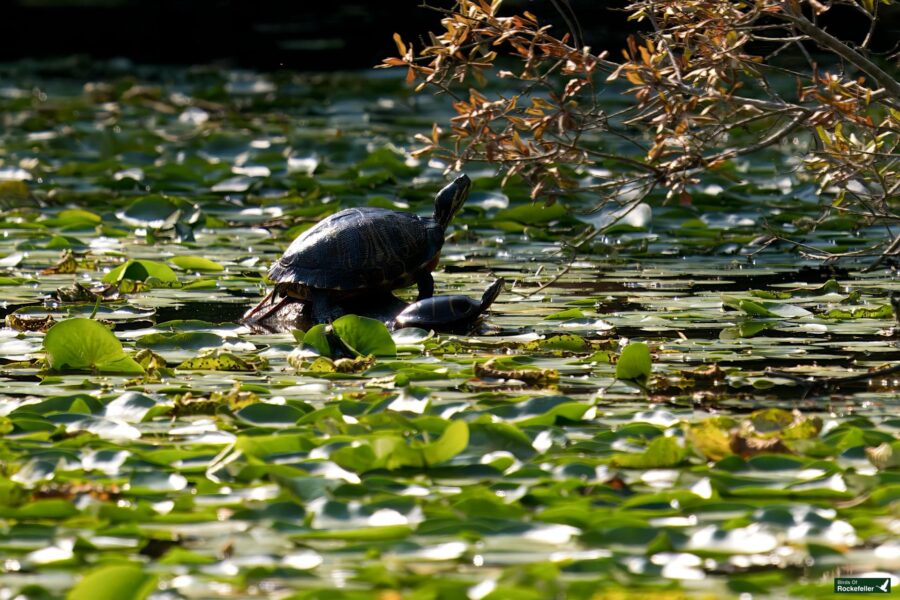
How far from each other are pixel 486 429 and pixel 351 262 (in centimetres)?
233

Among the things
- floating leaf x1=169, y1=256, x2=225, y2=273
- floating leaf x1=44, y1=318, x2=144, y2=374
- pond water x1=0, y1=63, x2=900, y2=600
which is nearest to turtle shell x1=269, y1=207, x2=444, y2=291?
pond water x1=0, y1=63, x2=900, y2=600

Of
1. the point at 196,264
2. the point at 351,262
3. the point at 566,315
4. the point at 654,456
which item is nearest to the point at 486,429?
Answer: the point at 654,456

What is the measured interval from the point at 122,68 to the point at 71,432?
15.1 metres

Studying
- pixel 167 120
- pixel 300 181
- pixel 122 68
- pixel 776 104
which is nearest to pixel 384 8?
pixel 122 68

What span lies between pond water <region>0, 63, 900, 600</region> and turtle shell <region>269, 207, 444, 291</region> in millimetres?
376

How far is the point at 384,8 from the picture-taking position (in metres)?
18.7

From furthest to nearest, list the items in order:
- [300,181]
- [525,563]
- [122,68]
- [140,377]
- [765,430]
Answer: [122,68] → [300,181] → [140,377] → [765,430] → [525,563]

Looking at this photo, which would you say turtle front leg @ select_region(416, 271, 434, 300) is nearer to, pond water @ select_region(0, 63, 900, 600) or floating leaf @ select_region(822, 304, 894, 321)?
pond water @ select_region(0, 63, 900, 600)

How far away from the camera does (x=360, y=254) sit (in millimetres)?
6031

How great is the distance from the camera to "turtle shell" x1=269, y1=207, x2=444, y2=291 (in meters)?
6.00

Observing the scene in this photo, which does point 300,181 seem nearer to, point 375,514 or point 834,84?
point 834,84

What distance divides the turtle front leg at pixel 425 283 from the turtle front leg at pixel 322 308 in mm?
389

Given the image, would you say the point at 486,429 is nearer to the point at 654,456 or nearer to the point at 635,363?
the point at 654,456

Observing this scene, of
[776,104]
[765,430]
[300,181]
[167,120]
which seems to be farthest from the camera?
[167,120]
